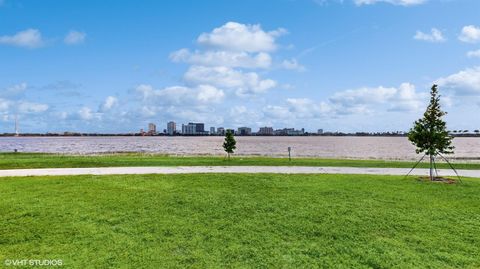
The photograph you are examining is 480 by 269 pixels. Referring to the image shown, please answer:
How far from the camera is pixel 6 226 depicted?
30.7 ft

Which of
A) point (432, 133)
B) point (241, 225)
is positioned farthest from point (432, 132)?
point (241, 225)

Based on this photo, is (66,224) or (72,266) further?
(66,224)

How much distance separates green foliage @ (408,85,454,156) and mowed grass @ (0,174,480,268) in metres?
3.15

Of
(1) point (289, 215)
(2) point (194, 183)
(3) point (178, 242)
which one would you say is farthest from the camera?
(2) point (194, 183)

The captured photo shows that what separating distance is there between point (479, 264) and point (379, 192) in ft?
19.5

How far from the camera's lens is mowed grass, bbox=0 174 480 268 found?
7.47 metres

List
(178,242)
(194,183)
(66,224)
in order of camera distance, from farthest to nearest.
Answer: (194,183)
(66,224)
(178,242)

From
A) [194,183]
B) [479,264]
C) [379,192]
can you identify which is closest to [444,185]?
[379,192]

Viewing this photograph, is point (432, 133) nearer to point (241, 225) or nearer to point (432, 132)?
point (432, 132)

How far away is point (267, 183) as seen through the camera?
14828 mm

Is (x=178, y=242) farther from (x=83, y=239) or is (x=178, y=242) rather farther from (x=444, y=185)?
(x=444, y=185)

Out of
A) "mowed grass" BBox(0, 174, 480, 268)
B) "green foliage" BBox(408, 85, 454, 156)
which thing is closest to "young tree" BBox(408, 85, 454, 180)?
"green foliage" BBox(408, 85, 454, 156)

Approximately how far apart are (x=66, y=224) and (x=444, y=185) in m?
14.1

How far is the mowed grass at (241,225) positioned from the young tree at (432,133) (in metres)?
3.14
